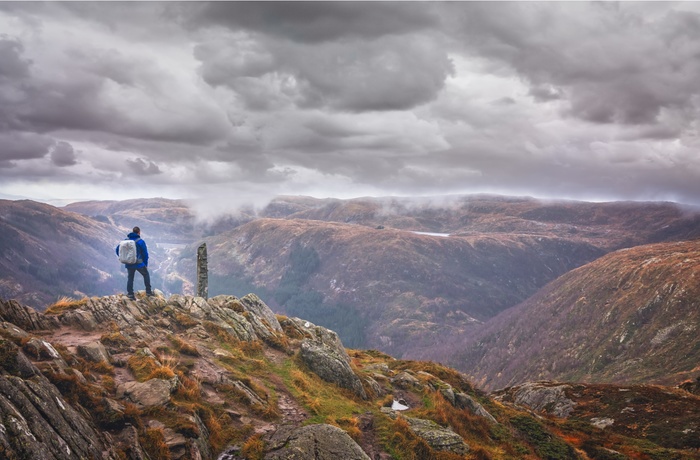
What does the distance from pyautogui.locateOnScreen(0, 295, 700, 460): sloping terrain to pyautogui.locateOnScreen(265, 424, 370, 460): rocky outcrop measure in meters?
0.06

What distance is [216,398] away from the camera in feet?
69.1

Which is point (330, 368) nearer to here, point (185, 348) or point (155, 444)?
point (185, 348)

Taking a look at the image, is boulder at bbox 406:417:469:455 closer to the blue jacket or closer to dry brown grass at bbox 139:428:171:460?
dry brown grass at bbox 139:428:171:460

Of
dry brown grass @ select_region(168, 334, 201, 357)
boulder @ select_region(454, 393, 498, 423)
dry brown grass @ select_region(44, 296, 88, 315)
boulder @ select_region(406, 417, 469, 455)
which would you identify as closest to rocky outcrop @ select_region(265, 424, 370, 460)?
boulder @ select_region(406, 417, 469, 455)

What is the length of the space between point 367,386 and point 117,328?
19383 mm

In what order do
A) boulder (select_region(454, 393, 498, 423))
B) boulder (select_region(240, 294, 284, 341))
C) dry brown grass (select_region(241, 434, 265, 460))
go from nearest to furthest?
1. dry brown grass (select_region(241, 434, 265, 460))
2. boulder (select_region(454, 393, 498, 423))
3. boulder (select_region(240, 294, 284, 341))

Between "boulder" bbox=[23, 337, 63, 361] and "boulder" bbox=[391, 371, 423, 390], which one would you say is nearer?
"boulder" bbox=[23, 337, 63, 361]

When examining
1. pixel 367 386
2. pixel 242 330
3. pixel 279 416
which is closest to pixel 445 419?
pixel 367 386

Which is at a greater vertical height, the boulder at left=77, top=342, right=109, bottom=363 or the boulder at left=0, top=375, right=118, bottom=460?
the boulder at left=0, top=375, right=118, bottom=460

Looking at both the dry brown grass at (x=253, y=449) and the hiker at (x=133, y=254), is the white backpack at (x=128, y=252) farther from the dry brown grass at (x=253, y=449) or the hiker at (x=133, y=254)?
the dry brown grass at (x=253, y=449)

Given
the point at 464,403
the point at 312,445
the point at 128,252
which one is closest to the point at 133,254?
the point at 128,252

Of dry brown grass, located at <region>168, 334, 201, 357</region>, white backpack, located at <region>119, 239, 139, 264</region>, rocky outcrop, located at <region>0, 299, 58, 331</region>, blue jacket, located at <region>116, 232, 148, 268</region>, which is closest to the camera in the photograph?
rocky outcrop, located at <region>0, 299, 58, 331</region>

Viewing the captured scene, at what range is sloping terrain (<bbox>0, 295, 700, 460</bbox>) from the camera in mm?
13758

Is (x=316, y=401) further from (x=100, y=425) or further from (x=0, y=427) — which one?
(x=0, y=427)
